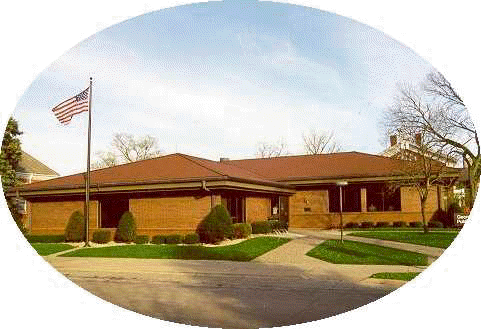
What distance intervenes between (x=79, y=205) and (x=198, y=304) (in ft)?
20.5

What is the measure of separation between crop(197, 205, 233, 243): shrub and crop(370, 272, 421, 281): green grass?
7.06m

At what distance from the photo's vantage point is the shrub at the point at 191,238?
14766mm

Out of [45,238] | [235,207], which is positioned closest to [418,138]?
[45,238]

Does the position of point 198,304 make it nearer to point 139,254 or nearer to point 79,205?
point 139,254

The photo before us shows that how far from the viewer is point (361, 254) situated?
1033cm

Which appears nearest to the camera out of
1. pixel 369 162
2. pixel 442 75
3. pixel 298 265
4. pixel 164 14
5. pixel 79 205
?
pixel 442 75

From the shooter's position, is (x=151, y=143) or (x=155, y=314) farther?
(x=151, y=143)

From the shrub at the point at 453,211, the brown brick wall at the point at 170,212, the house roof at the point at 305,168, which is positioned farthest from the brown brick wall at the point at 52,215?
the shrub at the point at 453,211

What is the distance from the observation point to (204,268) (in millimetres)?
10719

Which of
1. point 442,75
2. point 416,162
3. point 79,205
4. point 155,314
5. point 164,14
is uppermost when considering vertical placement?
point 164,14

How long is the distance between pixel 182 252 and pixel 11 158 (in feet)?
15.0

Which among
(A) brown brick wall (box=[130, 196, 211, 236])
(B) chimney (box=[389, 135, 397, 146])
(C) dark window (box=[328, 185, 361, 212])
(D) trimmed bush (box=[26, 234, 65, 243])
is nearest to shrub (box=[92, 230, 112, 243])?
(A) brown brick wall (box=[130, 196, 211, 236])

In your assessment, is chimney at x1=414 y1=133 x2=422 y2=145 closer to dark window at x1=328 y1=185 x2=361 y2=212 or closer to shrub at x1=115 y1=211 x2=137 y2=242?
shrub at x1=115 y1=211 x2=137 y2=242

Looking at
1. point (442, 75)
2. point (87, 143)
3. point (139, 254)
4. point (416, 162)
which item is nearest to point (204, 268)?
point (139, 254)
